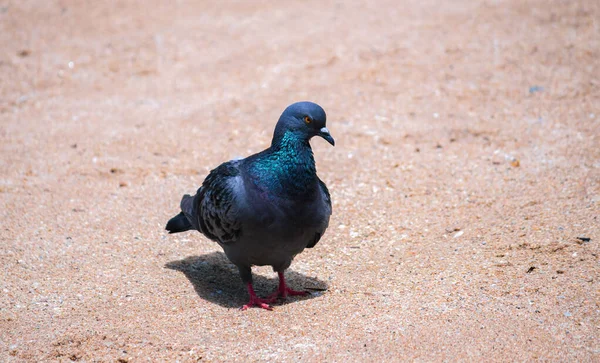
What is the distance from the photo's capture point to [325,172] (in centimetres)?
726

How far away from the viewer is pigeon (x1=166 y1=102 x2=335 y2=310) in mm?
4715

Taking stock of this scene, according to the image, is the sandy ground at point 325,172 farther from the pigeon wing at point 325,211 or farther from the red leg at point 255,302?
the pigeon wing at point 325,211

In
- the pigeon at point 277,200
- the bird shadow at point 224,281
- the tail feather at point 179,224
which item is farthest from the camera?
the tail feather at point 179,224

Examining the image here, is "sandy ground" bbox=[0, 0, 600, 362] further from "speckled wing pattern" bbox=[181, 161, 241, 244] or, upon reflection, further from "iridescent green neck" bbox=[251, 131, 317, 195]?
"iridescent green neck" bbox=[251, 131, 317, 195]

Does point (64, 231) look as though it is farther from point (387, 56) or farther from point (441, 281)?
point (387, 56)

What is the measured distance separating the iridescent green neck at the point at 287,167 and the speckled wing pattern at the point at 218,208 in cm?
27

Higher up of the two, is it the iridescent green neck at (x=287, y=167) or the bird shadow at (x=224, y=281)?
the iridescent green neck at (x=287, y=167)

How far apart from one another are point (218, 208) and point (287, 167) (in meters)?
0.63

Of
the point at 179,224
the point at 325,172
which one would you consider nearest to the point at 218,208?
the point at 179,224

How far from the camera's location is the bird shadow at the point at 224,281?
5.27 meters

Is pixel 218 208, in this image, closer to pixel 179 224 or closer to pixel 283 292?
pixel 179 224

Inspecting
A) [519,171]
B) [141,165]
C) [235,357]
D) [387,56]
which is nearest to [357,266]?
[235,357]

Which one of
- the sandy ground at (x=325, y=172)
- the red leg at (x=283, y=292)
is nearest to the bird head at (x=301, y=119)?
the red leg at (x=283, y=292)

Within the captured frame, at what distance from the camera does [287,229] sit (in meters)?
4.71
